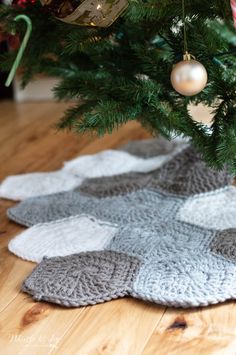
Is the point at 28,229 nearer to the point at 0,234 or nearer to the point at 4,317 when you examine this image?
the point at 0,234

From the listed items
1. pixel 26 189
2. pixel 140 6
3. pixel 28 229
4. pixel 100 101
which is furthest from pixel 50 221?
pixel 140 6

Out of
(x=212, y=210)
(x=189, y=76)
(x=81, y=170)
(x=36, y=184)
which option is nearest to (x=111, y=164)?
(x=81, y=170)

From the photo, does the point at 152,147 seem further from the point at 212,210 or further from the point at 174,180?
the point at 212,210

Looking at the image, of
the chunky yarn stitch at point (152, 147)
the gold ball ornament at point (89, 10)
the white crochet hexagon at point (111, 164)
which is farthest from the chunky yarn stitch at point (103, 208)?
the gold ball ornament at point (89, 10)

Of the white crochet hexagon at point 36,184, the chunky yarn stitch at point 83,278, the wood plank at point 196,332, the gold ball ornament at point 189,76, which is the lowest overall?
the wood plank at point 196,332

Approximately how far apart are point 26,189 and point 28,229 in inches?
8.4

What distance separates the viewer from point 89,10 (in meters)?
0.77

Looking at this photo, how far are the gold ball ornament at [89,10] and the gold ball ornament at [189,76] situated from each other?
125 millimetres

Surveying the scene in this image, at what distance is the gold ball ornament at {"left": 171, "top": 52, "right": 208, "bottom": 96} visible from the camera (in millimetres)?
721

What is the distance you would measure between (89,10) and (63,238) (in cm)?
40

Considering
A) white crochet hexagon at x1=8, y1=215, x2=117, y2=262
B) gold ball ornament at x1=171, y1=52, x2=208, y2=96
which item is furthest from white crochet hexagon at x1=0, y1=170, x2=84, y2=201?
gold ball ornament at x1=171, y1=52, x2=208, y2=96

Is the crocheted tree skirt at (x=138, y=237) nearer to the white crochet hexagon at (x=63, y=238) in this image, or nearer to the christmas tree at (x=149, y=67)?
the white crochet hexagon at (x=63, y=238)

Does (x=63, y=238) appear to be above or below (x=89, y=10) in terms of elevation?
below

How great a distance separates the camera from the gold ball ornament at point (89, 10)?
2.51 feet
